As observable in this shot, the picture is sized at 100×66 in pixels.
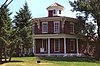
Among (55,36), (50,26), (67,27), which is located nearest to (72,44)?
(67,27)

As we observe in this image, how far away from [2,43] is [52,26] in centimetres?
1846

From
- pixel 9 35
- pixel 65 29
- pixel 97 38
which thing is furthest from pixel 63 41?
pixel 9 35

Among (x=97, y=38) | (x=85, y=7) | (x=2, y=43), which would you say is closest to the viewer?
(x=2, y=43)

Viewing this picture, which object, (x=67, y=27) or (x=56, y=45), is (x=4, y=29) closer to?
(x=56, y=45)

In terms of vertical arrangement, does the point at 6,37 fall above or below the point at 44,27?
below

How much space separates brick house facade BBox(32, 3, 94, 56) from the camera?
49406mm

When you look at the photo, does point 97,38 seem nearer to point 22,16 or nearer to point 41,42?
point 41,42

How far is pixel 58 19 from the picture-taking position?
165 ft

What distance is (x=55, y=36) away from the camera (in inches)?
1917

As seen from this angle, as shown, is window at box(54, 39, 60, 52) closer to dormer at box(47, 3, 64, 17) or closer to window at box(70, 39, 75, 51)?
window at box(70, 39, 75, 51)

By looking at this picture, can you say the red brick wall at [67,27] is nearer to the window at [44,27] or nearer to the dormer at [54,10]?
the dormer at [54,10]

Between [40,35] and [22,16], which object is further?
[40,35]

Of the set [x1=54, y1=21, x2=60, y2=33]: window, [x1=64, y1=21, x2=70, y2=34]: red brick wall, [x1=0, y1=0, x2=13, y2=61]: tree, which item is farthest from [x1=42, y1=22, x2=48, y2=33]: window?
[x1=0, y1=0, x2=13, y2=61]: tree

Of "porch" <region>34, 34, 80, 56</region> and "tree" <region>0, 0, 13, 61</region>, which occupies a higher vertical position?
"tree" <region>0, 0, 13, 61</region>
